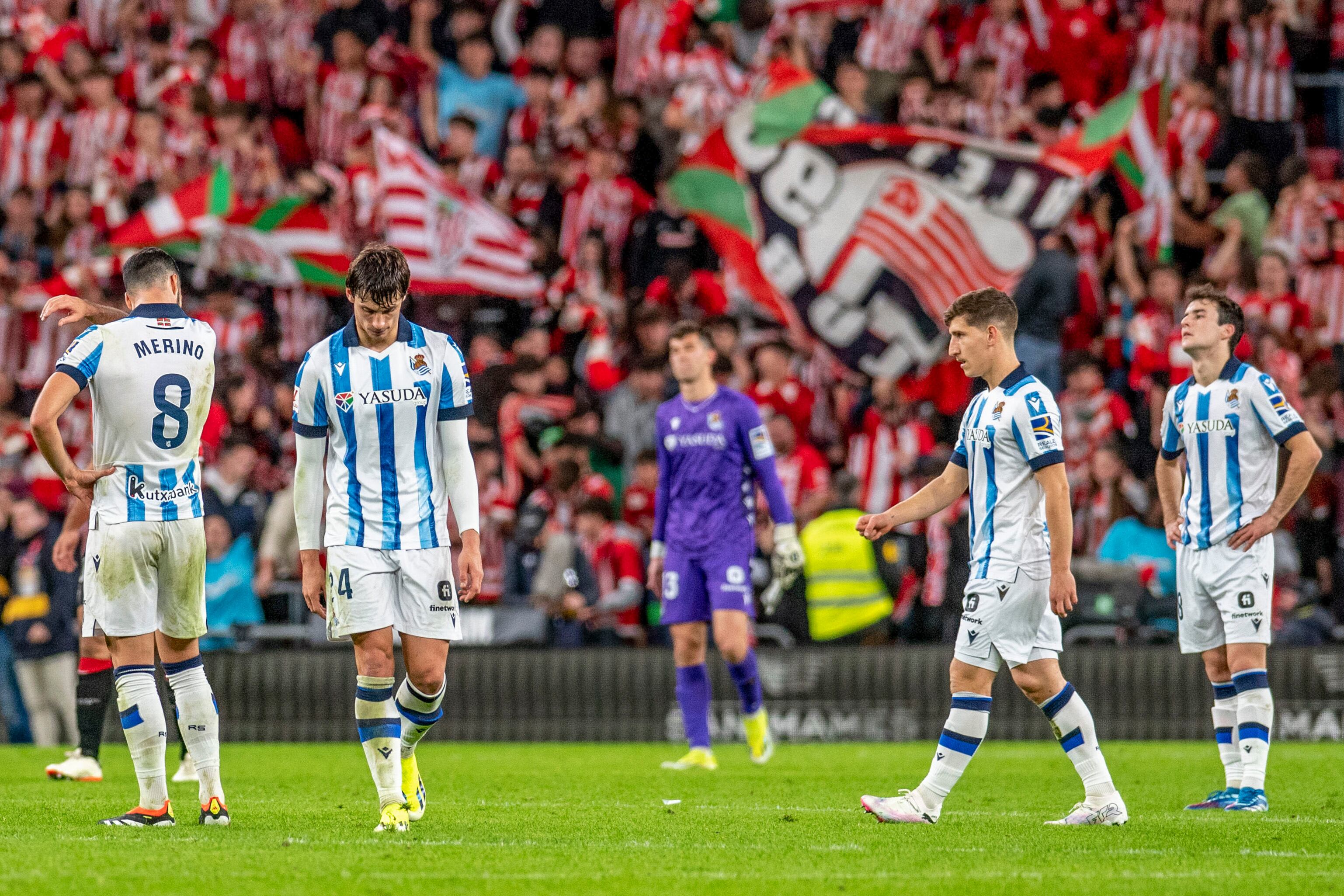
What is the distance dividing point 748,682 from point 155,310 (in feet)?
17.5

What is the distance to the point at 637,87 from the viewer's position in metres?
20.8

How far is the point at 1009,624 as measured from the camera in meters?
7.71

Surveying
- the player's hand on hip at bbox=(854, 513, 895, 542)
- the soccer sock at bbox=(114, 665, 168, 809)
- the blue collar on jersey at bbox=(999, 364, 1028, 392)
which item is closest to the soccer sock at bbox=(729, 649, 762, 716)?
the player's hand on hip at bbox=(854, 513, 895, 542)

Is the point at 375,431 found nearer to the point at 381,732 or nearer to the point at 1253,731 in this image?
the point at 381,732

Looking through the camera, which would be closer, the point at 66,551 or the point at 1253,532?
the point at 1253,532

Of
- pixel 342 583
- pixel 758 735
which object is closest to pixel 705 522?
pixel 758 735

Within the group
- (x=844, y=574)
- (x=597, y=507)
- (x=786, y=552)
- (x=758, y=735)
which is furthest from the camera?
(x=597, y=507)

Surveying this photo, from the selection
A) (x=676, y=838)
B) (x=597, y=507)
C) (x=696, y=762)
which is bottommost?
(x=696, y=762)

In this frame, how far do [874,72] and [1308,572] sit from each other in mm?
7620

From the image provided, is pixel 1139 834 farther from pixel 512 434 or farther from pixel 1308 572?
pixel 512 434

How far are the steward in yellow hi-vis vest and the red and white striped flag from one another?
5.03 metres

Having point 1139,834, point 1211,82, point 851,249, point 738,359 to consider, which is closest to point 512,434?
point 738,359

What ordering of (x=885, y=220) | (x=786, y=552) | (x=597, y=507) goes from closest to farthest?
1. (x=786, y=552)
2. (x=597, y=507)
3. (x=885, y=220)

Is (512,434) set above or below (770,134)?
below
